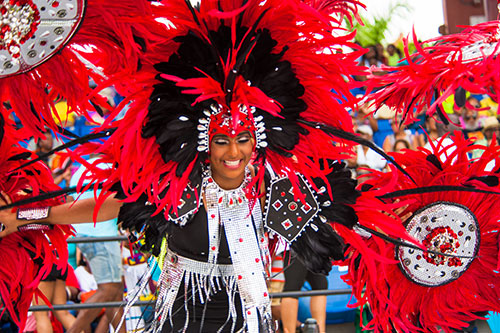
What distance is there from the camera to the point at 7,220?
2379 millimetres

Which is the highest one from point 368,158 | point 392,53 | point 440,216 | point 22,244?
point 22,244

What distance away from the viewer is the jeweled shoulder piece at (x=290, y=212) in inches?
91.4

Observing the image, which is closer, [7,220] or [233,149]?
[233,149]

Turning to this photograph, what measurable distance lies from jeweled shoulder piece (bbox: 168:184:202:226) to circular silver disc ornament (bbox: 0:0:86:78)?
681 millimetres

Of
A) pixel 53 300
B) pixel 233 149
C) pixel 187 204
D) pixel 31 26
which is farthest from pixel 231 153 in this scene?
pixel 53 300

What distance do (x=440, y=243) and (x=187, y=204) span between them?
3.57 ft

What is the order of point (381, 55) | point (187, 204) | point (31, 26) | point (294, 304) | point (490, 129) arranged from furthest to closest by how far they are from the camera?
point (381, 55) < point (490, 129) < point (294, 304) < point (187, 204) < point (31, 26)

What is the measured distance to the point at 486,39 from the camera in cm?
265

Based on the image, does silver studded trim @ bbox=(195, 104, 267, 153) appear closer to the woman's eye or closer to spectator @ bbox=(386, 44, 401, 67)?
the woman's eye

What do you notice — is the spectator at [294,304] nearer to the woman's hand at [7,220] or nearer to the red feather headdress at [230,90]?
the red feather headdress at [230,90]

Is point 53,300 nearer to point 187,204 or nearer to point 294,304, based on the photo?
point 294,304

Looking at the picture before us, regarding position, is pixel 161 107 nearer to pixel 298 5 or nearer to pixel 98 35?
pixel 98 35

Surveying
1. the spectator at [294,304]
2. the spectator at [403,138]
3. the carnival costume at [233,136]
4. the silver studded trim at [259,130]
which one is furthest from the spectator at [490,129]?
the silver studded trim at [259,130]

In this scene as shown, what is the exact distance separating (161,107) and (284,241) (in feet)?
2.28
